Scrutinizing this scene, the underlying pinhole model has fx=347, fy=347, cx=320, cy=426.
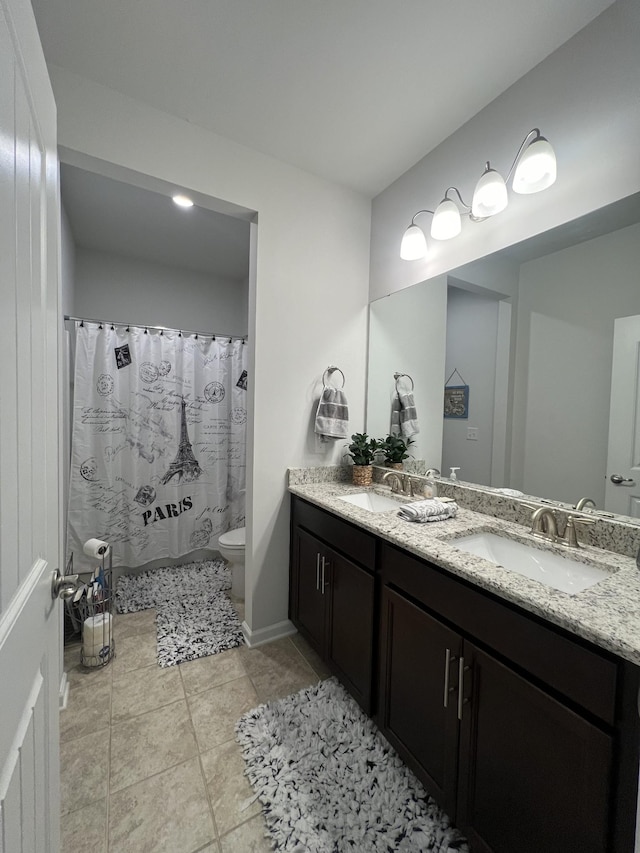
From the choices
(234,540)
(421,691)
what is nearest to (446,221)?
(421,691)

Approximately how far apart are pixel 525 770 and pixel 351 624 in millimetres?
735

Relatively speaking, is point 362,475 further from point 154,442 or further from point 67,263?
point 67,263

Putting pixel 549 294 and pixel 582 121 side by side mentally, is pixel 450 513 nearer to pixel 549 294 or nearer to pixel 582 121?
pixel 549 294

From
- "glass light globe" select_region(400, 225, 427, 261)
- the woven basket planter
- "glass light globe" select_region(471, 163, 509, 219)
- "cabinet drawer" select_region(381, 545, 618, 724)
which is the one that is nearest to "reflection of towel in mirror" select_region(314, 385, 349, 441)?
the woven basket planter

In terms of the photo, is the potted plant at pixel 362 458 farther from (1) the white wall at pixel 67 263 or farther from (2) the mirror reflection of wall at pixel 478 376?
(1) the white wall at pixel 67 263

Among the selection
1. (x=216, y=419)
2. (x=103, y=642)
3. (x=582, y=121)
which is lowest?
(x=103, y=642)

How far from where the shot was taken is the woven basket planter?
6.75 feet

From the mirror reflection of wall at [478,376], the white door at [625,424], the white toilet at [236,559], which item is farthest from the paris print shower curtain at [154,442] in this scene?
the white door at [625,424]

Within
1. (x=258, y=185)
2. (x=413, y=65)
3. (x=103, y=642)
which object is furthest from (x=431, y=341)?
(x=103, y=642)

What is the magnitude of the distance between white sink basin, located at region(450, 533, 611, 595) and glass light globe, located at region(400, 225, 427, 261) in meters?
1.38

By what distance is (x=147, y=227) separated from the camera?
7.97 ft

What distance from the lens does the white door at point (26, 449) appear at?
48 cm

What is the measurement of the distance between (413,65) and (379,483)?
6.24 feet

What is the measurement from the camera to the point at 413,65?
1344mm
